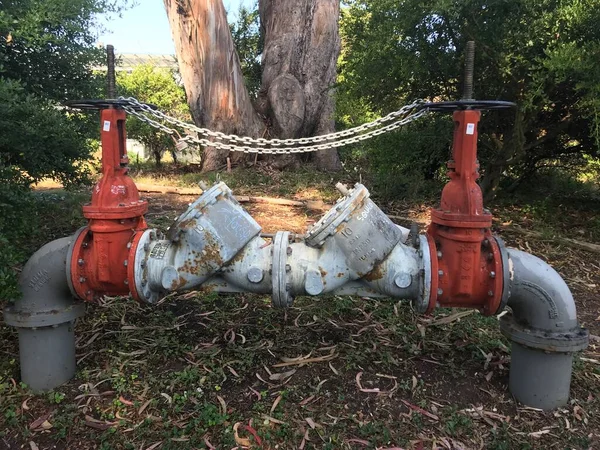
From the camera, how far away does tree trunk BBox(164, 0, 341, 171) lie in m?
8.52

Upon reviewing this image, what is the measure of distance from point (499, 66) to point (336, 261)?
361 cm

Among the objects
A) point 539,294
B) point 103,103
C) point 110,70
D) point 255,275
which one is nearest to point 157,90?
point 110,70

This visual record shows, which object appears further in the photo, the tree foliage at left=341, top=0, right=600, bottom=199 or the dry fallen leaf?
Result: the tree foliage at left=341, top=0, right=600, bottom=199

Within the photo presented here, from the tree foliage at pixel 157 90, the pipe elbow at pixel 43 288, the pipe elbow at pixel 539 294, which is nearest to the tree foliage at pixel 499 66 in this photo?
the pipe elbow at pixel 539 294

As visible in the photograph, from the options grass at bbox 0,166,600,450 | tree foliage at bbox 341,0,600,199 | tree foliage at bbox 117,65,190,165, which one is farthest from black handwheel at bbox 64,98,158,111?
tree foliage at bbox 117,65,190,165

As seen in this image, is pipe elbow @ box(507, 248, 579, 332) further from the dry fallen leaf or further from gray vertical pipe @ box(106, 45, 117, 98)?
gray vertical pipe @ box(106, 45, 117, 98)

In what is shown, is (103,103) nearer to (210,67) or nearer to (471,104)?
(471,104)

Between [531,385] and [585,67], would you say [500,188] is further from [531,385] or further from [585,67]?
[531,385]

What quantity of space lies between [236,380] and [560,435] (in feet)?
5.68

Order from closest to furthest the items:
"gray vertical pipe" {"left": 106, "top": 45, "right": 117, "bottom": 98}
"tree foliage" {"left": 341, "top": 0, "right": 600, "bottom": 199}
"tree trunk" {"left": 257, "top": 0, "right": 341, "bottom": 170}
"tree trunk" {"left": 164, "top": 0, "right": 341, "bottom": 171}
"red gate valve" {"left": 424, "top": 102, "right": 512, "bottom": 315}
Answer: "red gate valve" {"left": 424, "top": 102, "right": 512, "bottom": 315} < "gray vertical pipe" {"left": 106, "top": 45, "right": 117, "bottom": 98} < "tree foliage" {"left": 341, "top": 0, "right": 600, "bottom": 199} < "tree trunk" {"left": 164, "top": 0, "right": 341, "bottom": 171} < "tree trunk" {"left": 257, "top": 0, "right": 341, "bottom": 170}

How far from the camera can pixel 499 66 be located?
5.13 m

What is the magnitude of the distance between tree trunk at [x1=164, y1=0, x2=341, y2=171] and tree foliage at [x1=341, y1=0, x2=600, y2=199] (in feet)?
9.42

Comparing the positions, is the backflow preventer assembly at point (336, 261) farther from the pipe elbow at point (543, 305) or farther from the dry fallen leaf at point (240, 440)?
the dry fallen leaf at point (240, 440)

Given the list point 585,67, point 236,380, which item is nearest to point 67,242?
point 236,380
